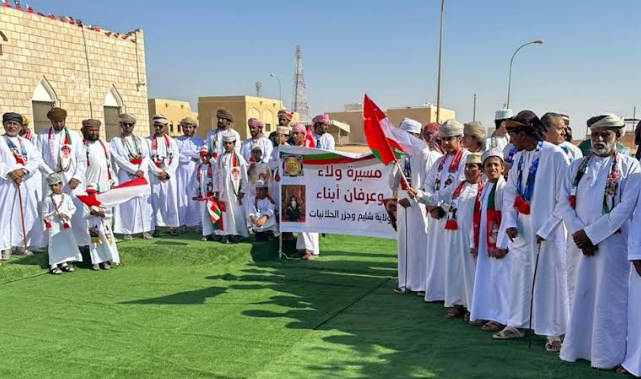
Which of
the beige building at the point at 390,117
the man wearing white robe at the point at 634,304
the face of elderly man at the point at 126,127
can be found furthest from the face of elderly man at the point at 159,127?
the beige building at the point at 390,117

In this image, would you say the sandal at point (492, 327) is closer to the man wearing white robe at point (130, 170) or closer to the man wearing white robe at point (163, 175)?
the man wearing white robe at point (130, 170)

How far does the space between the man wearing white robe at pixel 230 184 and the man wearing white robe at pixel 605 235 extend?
535 centimetres

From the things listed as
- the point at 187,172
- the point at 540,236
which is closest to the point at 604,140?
→ the point at 540,236

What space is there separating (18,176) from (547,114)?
269 inches

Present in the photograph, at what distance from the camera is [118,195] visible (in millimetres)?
7414

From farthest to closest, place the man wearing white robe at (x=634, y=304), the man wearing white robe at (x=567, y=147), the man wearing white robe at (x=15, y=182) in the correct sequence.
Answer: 1. the man wearing white robe at (x=15, y=182)
2. the man wearing white robe at (x=567, y=147)
3. the man wearing white robe at (x=634, y=304)

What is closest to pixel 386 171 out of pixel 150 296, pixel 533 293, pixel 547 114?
pixel 547 114

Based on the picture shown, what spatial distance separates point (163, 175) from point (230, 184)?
1422mm

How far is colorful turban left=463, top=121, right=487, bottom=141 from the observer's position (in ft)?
17.1

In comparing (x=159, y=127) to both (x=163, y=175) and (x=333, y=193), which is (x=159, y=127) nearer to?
(x=163, y=175)

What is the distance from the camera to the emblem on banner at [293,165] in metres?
7.49

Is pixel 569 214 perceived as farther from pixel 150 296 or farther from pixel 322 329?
pixel 150 296

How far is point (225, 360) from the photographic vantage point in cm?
411

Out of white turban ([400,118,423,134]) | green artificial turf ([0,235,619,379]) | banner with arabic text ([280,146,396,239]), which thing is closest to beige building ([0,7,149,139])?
green artificial turf ([0,235,619,379])
